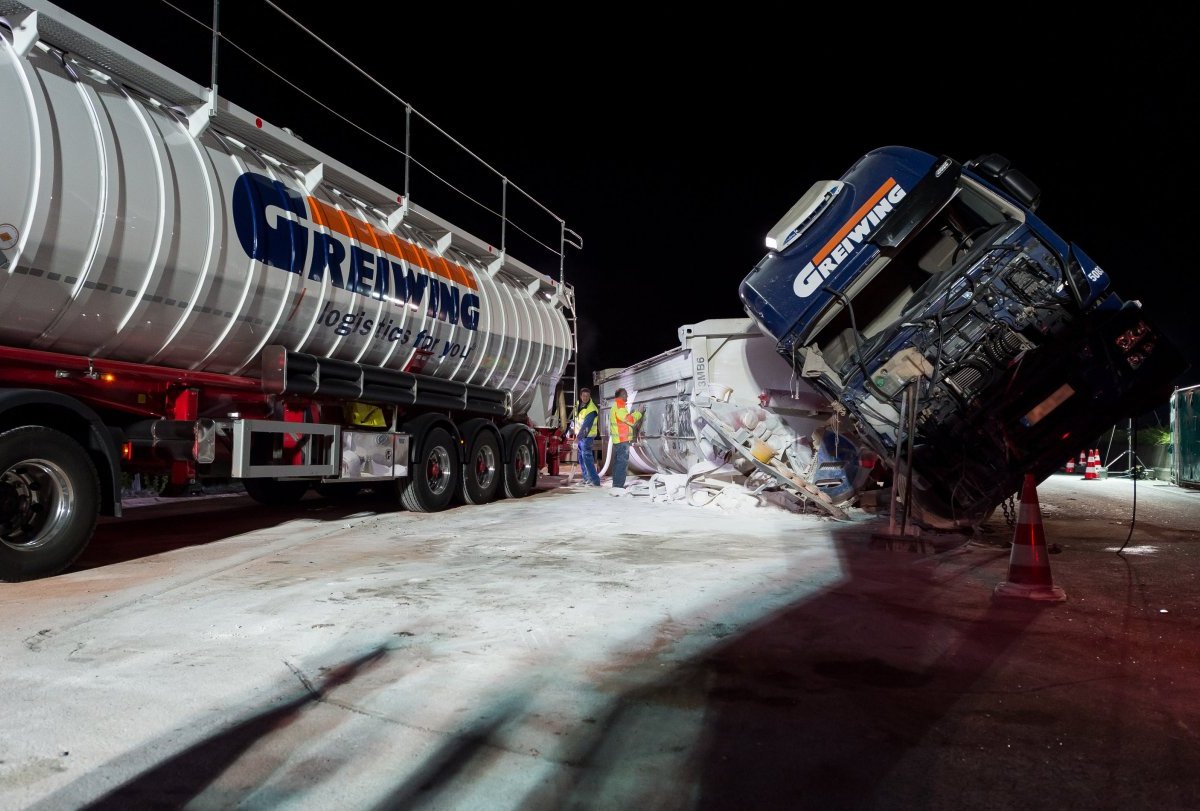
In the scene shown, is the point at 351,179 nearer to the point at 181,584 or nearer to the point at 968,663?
the point at 181,584

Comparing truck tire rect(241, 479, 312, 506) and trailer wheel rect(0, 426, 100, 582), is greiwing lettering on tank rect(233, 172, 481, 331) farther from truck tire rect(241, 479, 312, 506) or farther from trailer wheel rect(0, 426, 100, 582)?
truck tire rect(241, 479, 312, 506)

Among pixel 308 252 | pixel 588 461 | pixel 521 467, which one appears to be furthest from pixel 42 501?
pixel 588 461

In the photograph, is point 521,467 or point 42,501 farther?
point 521,467

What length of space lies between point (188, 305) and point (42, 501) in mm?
1715

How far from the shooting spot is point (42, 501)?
4.96m

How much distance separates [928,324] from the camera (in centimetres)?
671

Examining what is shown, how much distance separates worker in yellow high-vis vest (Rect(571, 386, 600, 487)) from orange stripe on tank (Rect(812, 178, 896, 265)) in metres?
7.52

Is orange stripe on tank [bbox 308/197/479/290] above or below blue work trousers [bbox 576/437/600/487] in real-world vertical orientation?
above

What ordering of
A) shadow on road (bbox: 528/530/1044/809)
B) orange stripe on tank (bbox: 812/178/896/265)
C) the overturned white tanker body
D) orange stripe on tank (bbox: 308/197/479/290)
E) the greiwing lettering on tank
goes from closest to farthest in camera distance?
shadow on road (bbox: 528/530/1044/809) < the greiwing lettering on tank < orange stripe on tank (bbox: 812/178/896/265) < orange stripe on tank (bbox: 308/197/479/290) < the overturned white tanker body

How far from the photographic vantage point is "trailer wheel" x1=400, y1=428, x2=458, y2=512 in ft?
29.7

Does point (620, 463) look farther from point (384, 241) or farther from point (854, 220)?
point (854, 220)

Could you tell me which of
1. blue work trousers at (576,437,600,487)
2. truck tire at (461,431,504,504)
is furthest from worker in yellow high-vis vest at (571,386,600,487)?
truck tire at (461,431,504,504)

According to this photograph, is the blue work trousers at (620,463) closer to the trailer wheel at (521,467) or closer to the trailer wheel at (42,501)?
the trailer wheel at (521,467)

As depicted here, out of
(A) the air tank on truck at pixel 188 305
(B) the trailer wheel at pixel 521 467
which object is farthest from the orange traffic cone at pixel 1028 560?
(B) the trailer wheel at pixel 521 467
